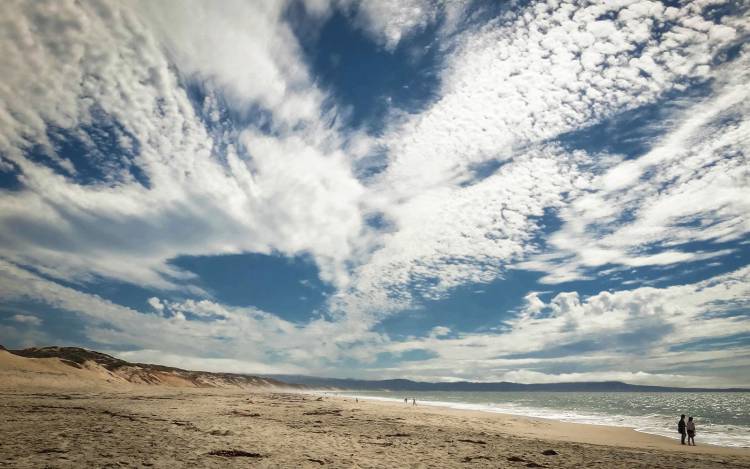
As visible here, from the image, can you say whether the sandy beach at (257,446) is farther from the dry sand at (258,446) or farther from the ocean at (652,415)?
the ocean at (652,415)

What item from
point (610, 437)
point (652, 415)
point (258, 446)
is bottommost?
point (652, 415)

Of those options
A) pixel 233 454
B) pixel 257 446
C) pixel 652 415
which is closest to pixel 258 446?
pixel 257 446

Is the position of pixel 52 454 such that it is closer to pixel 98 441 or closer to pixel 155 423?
pixel 98 441

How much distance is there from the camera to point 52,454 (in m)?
10.7

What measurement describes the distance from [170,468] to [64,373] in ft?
202

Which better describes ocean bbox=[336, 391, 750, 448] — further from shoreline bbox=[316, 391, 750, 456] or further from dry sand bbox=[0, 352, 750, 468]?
dry sand bbox=[0, 352, 750, 468]

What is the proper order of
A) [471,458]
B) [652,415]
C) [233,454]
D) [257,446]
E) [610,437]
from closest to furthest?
[233,454], [257,446], [471,458], [610,437], [652,415]

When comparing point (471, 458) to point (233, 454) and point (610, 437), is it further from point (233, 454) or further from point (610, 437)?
point (610, 437)

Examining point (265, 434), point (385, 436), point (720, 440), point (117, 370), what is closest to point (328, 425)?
point (385, 436)

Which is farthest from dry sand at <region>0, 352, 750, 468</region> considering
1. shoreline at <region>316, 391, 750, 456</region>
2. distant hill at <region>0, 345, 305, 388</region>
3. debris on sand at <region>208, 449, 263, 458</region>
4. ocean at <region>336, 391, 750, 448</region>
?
distant hill at <region>0, 345, 305, 388</region>

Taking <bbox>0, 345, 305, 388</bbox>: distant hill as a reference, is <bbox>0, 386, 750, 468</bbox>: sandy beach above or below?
above

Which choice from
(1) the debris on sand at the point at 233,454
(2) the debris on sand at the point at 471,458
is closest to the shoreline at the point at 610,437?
(2) the debris on sand at the point at 471,458

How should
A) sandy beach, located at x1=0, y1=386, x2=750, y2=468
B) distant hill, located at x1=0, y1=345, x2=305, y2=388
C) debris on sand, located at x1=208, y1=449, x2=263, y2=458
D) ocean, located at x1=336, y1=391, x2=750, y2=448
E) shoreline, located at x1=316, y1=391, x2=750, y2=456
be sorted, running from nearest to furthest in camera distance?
sandy beach, located at x1=0, y1=386, x2=750, y2=468, debris on sand, located at x1=208, y1=449, x2=263, y2=458, shoreline, located at x1=316, y1=391, x2=750, y2=456, ocean, located at x1=336, y1=391, x2=750, y2=448, distant hill, located at x1=0, y1=345, x2=305, y2=388

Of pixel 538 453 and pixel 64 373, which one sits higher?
pixel 538 453
